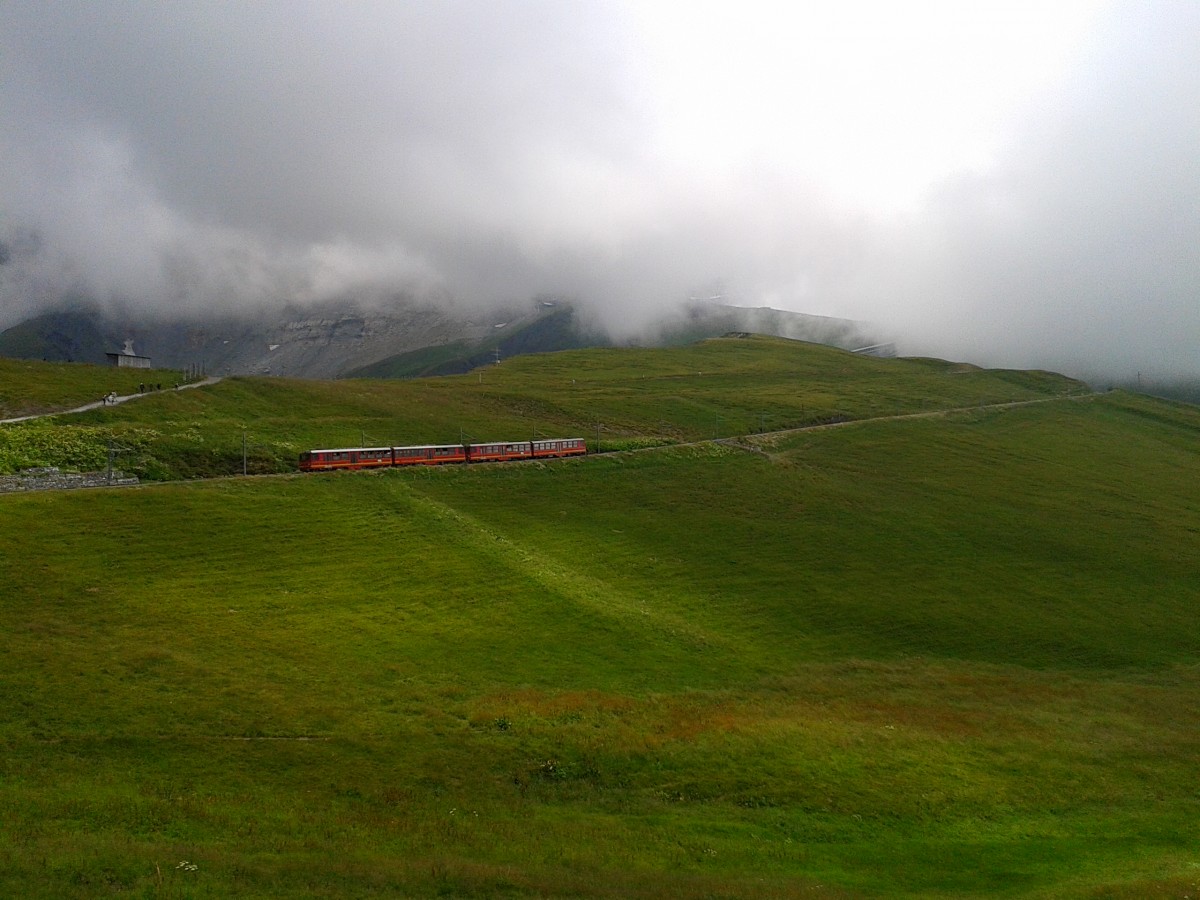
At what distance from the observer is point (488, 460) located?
91.2 metres

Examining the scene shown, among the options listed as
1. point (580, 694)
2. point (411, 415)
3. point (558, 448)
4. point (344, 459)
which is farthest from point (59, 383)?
point (580, 694)

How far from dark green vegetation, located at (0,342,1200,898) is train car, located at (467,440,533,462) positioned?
2.64 m

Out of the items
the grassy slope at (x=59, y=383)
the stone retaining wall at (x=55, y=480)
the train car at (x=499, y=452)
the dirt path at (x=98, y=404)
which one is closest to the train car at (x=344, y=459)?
the train car at (x=499, y=452)

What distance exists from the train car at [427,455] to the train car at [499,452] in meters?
1.27

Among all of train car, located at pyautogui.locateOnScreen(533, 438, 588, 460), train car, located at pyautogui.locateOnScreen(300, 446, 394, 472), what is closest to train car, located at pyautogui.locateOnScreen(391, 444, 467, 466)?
train car, located at pyautogui.locateOnScreen(300, 446, 394, 472)

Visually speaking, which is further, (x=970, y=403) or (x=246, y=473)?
(x=970, y=403)

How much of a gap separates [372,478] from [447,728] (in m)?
45.1

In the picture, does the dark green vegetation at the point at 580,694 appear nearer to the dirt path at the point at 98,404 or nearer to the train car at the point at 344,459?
the train car at the point at 344,459

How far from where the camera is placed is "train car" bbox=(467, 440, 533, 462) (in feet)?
296

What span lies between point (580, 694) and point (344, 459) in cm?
4564

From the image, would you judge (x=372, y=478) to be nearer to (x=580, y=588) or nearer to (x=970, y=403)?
(x=580, y=588)

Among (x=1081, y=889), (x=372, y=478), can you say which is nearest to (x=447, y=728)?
(x=1081, y=889)

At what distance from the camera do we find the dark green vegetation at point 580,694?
27.1 metres

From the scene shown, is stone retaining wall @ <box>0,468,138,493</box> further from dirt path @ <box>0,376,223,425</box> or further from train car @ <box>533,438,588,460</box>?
train car @ <box>533,438,588,460</box>
